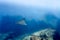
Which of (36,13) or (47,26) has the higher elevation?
(36,13)

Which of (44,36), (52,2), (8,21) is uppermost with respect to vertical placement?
(52,2)

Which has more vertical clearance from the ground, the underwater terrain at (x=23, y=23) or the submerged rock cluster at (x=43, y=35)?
the underwater terrain at (x=23, y=23)

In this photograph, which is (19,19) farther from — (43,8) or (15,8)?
(43,8)

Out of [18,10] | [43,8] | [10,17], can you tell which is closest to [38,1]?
[43,8]

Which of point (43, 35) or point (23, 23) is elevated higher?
point (23, 23)

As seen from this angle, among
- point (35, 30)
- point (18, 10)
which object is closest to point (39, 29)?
point (35, 30)

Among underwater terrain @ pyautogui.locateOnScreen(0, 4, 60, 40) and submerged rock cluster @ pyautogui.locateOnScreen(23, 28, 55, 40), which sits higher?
underwater terrain @ pyautogui.locateOnScreen(0, 4, 60, 40)
